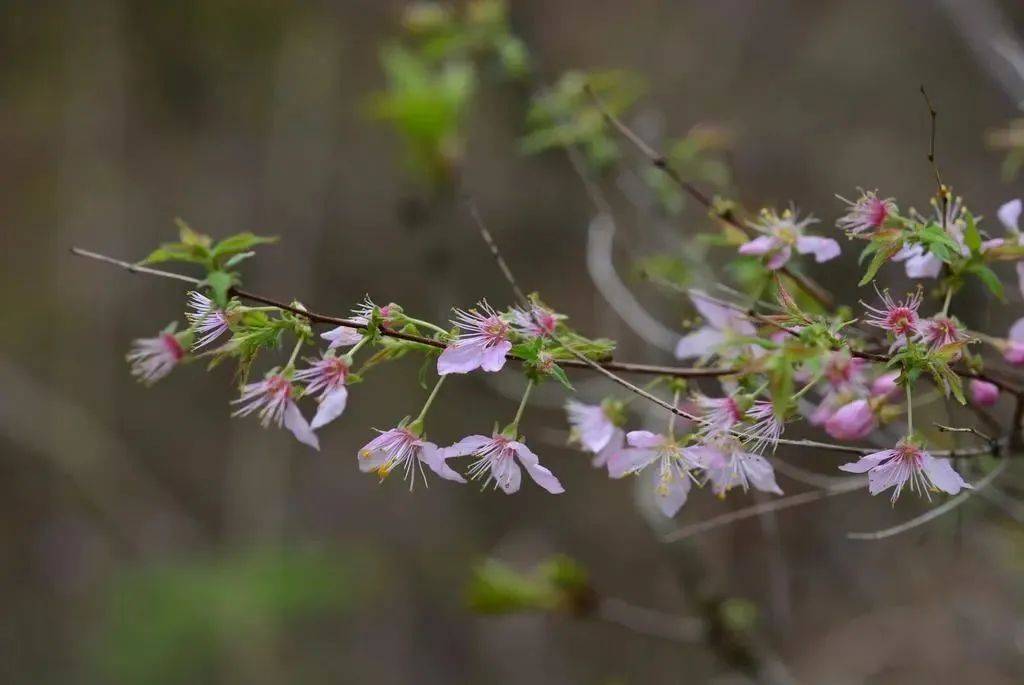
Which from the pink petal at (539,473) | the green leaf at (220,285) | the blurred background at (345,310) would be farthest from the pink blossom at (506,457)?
the blurred background at (345,310)

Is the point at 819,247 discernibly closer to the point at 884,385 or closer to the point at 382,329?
the point at 884,385

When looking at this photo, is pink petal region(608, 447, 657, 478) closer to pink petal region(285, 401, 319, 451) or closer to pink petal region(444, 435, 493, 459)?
pink petal region(444, 435, 493, 459)

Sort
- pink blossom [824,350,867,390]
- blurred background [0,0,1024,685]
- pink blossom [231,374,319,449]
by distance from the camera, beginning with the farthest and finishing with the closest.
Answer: blurred background [0,0,1024,685], pink blossom [231,374,319,449], pink blossom [824,350,867,390]

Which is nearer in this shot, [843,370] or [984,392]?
[843,370]

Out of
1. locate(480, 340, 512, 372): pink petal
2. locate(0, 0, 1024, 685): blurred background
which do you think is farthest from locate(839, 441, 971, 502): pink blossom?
locate(0, 0, 1024, 685): blurred background

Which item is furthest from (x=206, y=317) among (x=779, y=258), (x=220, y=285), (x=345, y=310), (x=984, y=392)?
(x=345, y=310)

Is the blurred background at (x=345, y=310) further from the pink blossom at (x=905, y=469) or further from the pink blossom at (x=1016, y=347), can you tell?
the pink blossom at (x=905, y=469)

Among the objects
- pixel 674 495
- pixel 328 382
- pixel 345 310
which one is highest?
pixel 328 382

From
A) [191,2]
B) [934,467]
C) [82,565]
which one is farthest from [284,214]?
[934,467]
